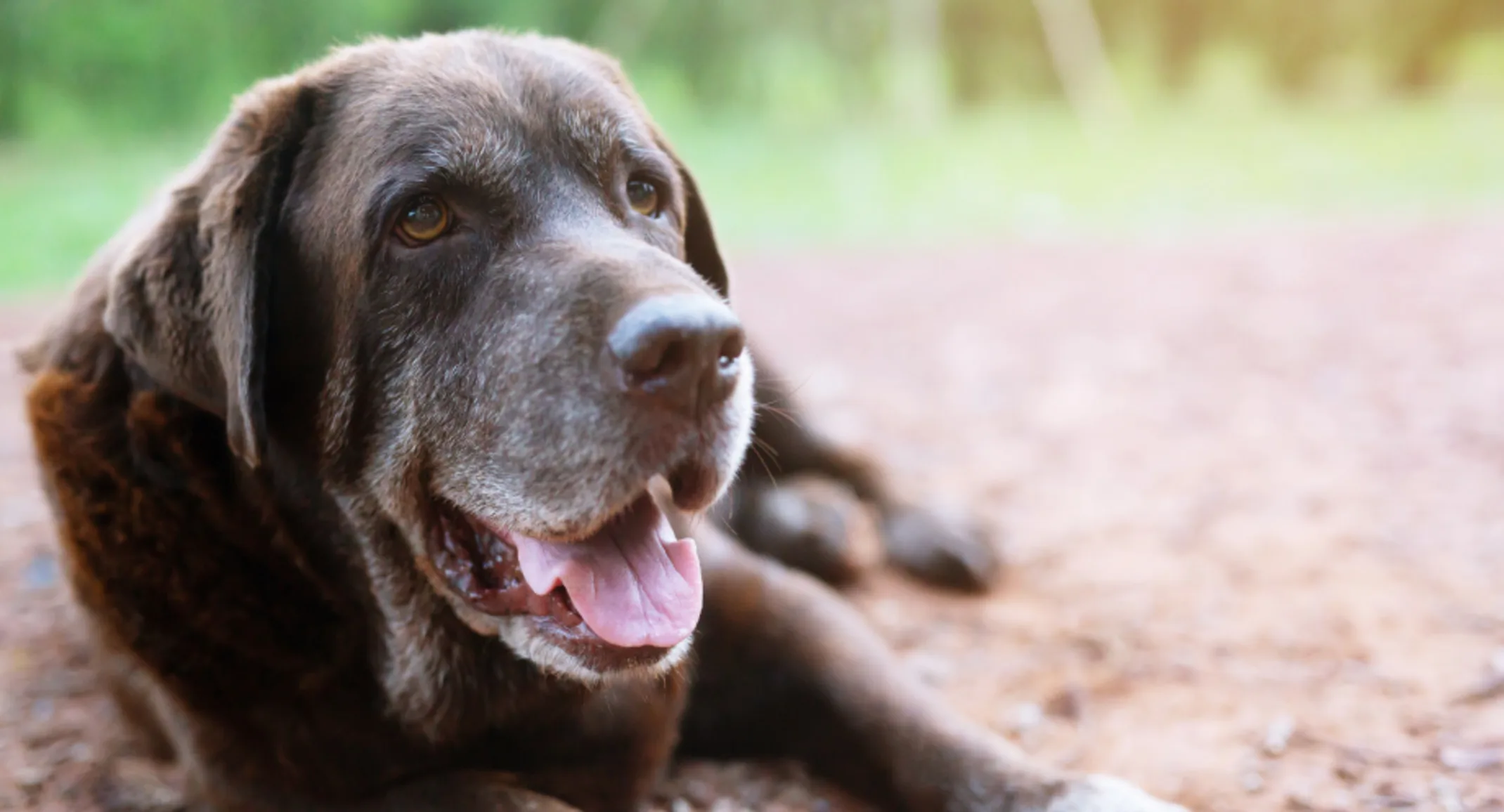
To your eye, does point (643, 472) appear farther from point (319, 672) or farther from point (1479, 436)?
point (1479, 436)

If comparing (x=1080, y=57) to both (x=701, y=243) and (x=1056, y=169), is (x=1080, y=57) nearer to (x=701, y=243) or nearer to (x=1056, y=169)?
(x=1056, y=169)

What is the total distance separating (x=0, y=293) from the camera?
22.8 feet

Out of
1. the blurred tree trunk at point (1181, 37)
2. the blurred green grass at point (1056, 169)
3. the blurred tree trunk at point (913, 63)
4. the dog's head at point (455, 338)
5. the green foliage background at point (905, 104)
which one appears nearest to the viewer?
the dog's head at point (455, 338)

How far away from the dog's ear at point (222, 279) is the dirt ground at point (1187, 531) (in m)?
1.03

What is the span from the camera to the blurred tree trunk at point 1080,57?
13.1m

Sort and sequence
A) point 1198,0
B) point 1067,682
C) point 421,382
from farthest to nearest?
point 1198,0 < point 1067,682 < point 421,382

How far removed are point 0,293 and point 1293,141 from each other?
37.4 ft

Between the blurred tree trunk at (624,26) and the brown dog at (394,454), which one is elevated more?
the blurred tree trunk at (624,26)

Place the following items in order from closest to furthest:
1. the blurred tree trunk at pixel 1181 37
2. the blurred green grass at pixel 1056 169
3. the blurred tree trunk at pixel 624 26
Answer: the blurred green grass at pixel 1056 169 < the blurred tree trunk at pixel 624 26 < the blurred tree trunk at pixel 1181 37

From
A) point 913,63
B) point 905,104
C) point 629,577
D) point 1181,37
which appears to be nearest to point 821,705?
point 629,577

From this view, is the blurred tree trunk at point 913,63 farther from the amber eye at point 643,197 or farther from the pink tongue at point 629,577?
the pink tongue at point 629,577

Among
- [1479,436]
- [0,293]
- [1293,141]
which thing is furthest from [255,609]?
[1293,141]

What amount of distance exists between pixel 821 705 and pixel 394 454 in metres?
1.11

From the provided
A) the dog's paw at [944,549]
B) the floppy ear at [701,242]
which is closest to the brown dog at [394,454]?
the floppy ear at [701,242]
